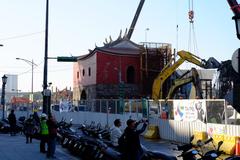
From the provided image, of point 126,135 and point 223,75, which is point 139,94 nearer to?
point 223,75

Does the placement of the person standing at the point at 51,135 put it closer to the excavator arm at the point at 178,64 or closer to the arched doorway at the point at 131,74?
the excavator arm at the point at 178,64

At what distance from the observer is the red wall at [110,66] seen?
5941cm

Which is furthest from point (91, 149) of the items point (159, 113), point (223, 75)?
point (223, 75)

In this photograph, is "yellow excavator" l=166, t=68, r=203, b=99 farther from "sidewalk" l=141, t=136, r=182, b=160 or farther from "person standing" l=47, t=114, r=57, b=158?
"person standing" l=47, t=114, r=57, b=158

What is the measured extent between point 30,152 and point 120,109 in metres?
Answer: 14.8

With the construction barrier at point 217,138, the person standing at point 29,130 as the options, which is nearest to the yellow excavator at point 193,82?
the person standing at point 29,130

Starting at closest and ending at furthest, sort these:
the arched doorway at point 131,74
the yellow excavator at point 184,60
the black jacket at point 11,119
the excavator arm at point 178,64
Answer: the black jacket at point 11,119 → the yellow excavator at point 184,60 → the excavator arm at point 178,64 → the arched doorway at point 131,74

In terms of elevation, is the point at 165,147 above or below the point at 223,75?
below

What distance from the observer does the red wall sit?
195ft

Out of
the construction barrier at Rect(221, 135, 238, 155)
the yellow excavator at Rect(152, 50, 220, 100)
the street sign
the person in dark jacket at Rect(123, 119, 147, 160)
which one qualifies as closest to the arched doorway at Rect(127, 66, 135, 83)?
the yellow excavator at Rect(152, 50, 220, 100)

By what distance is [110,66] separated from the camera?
5988 cm

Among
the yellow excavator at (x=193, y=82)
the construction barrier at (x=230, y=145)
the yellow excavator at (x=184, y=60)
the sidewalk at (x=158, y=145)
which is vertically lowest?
the sidewalk at (x=158, y=145)

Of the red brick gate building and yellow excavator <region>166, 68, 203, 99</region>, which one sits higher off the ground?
the red brick gate building

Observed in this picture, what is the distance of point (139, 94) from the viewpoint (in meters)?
61.3
